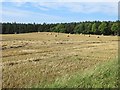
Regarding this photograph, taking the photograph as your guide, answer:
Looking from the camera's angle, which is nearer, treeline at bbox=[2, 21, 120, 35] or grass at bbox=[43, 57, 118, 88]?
grass at bbox=[43, 57, 118, 88]

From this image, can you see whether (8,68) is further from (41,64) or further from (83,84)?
(83,84)

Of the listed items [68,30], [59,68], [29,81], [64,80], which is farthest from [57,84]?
[68,30]

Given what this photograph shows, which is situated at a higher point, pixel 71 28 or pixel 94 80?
pixel 94 80

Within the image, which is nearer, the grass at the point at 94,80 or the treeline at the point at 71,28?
the grass at the point at 94,80

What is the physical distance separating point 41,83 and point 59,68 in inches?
161

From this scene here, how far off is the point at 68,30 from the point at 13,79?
501ft

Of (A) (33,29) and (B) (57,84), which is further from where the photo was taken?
(A) (33,29)

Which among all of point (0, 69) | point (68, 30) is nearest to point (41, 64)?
point (0, 69)

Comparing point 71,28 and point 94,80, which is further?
point 71,28

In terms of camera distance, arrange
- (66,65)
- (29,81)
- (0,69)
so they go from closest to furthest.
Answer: (29,81), (0,69), (66,65)

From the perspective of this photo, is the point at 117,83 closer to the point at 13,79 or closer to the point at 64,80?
the point at 64,80

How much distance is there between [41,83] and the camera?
17.0 meters

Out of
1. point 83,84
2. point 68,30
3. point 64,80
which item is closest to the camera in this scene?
point 83,84

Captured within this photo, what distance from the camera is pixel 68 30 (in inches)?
6713
